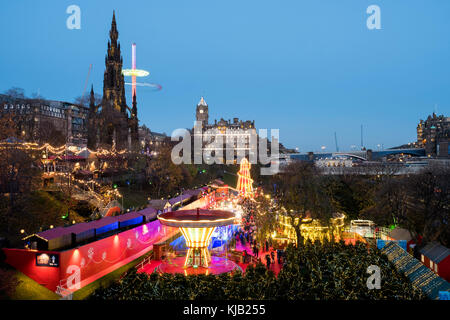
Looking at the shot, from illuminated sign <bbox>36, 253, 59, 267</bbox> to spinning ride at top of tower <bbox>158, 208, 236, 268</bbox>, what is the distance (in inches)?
211

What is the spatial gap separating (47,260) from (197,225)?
277 inches

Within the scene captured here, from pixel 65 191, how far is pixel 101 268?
11.6 meters

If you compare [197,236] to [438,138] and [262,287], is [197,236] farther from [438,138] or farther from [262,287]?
[438,138]

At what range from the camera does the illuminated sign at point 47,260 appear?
48.0 feet

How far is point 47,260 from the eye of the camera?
48.4 ft

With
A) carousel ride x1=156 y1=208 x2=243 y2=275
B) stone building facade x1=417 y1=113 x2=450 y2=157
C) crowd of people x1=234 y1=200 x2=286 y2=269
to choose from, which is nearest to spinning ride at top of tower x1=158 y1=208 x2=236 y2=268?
carousel ride x1=156 y1=208 x2=243 y2=275

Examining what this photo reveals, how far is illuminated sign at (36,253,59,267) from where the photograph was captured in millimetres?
14617

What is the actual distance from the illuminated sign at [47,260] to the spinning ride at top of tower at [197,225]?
5352 mm

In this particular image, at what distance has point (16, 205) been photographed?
2198 cm

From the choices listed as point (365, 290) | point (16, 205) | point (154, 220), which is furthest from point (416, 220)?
point (16, 205)

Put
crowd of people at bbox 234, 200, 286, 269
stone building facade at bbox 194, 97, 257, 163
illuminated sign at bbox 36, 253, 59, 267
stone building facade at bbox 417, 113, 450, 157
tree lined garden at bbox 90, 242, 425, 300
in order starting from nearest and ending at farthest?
tree lined garden at bbox 90, 242, 425, 300 < illuminated sign at bbox 36, 253, 59, 267 < crowd of people at bbox 234, 200, 286, 269 < stone building facade at bbox 417, 113, 450, 157 < stone building facade at bbox 194, 97, 257, 163

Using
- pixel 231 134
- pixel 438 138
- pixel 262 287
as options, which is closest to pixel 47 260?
pixel 262 287

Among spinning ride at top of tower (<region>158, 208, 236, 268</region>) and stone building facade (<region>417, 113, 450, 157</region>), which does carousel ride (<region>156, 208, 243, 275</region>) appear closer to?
spinning ride at top of tower (<region>158, 208, 236, 268</region>)

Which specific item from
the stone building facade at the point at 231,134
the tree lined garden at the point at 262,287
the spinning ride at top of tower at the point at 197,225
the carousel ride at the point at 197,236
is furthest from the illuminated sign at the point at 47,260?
the stone building facade at the point at 231,134
